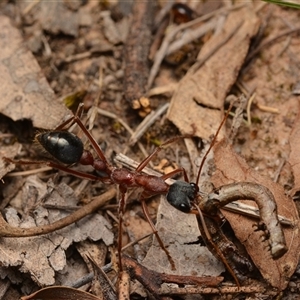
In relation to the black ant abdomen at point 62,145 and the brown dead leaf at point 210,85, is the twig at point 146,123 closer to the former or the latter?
the brown dead leaf at point 210,85

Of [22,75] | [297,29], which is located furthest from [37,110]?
[297,29]

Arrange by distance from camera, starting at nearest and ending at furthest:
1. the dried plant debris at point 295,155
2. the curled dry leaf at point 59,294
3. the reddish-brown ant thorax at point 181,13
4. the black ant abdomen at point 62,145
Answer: the curled dry leaf at point 59,294 < the dried plant debris at point 295,155 < the black ant abdomen at point 62,145 < the reddish-brown ant thorax at point 181,13

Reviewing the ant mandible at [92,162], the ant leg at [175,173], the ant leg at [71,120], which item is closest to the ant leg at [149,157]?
the ant mandible at [92,162]

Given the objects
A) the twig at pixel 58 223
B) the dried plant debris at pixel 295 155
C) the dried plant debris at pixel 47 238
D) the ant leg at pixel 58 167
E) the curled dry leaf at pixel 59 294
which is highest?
the dried plant debris at pixel 295 155

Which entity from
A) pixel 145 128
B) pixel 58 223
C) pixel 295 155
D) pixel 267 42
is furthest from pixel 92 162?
pixel 267 42

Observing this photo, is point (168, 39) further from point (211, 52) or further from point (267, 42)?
point (267, 42)

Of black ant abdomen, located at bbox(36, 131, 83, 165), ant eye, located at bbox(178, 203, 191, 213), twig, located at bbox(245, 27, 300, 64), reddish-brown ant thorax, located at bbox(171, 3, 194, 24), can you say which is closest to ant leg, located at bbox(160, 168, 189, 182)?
ant eye, located at bbox(178, 203, 191, 213)

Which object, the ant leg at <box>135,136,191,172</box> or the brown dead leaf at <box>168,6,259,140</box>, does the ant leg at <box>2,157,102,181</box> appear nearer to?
the ant leg at <box>135,136,191,172</box>

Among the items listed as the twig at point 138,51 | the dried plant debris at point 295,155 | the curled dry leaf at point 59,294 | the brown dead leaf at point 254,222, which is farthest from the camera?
the twig at point 138,51

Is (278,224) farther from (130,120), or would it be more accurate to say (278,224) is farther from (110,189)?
(130,120)

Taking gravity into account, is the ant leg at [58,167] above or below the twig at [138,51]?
below
